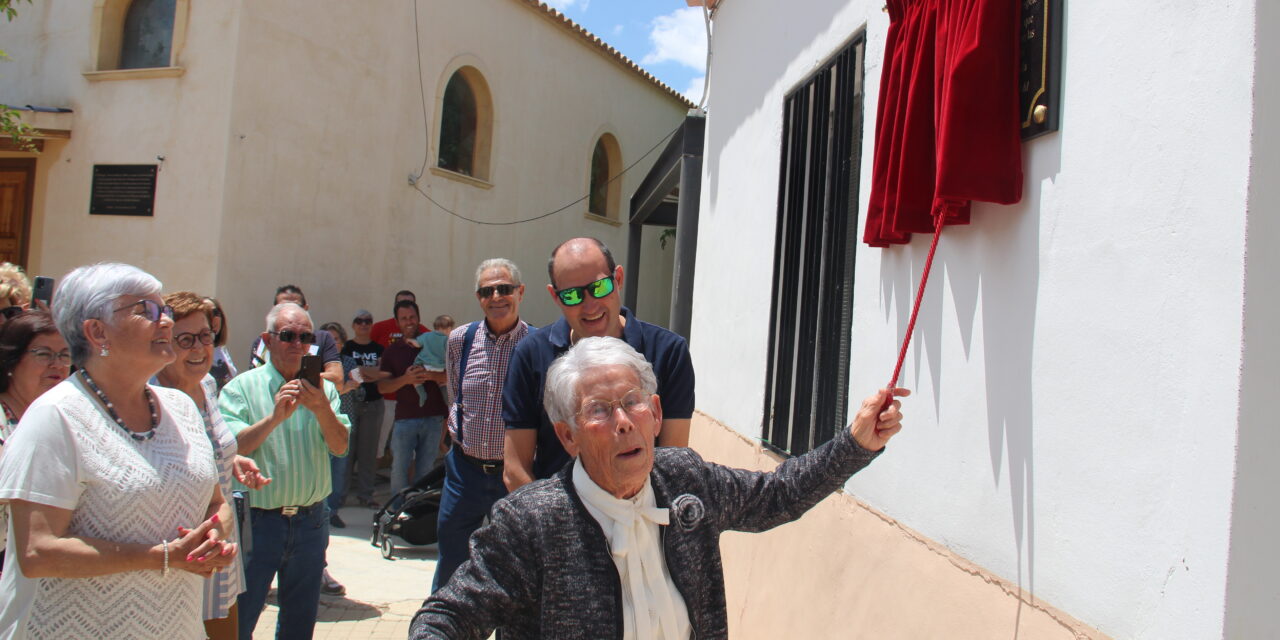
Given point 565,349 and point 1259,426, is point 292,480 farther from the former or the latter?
point 1259,426

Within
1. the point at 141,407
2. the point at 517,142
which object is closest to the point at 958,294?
the point at 141,407

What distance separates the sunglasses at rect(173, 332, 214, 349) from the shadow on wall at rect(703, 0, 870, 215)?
279 centimetres

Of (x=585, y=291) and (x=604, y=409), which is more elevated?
(x=585, y=291)

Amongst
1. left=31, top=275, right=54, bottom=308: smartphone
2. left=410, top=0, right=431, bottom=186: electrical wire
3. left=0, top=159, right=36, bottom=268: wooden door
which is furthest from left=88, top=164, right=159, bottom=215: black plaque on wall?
left=31, top=275, right=54, bottom=308: smartphone

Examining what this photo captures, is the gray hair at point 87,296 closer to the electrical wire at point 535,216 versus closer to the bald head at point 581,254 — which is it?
the bald head at point 581,254

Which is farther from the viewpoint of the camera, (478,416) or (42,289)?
(42,289)

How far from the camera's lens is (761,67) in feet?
17.4

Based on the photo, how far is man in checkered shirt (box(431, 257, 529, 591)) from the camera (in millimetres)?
4137

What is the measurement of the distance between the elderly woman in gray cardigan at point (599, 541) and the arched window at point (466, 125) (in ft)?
37.4

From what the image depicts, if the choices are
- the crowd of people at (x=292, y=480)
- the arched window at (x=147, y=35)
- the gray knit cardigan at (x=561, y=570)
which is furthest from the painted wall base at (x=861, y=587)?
the arched window at (x=147, y=35)

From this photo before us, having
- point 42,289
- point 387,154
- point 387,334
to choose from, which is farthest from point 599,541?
point 387,154

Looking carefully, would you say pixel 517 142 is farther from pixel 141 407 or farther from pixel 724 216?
pixel 141 407

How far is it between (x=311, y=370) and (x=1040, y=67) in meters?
2.95

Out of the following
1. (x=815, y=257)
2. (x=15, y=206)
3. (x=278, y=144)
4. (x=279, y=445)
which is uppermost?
(x=278, y=144)
